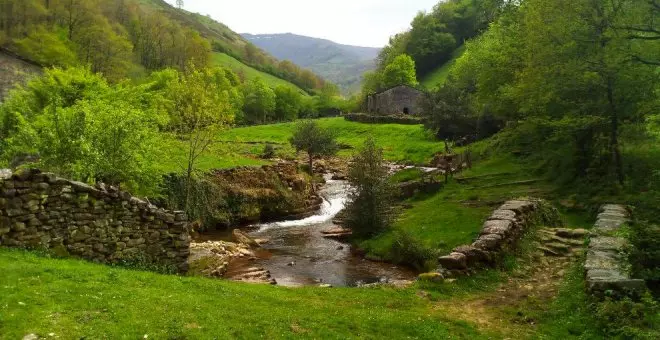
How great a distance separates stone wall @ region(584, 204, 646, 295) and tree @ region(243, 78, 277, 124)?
99.1 metres

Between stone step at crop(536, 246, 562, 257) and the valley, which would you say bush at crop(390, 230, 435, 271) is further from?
stone step at crop(536, 246, 562, 257)

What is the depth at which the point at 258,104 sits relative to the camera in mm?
115875

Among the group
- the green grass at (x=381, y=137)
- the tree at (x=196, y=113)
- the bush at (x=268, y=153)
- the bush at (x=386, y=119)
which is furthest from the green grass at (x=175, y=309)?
the bush at (x=386, y=119)

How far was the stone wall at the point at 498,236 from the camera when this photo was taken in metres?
17.2

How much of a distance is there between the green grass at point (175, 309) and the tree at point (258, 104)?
330ft

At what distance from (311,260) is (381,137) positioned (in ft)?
169

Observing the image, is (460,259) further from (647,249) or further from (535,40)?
(535,40)

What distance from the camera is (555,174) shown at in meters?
31.4

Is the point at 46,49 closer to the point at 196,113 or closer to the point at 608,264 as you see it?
the point at 196,113

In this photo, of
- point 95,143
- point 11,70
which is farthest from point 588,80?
Answer: point 11,70

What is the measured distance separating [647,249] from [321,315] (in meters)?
9.11

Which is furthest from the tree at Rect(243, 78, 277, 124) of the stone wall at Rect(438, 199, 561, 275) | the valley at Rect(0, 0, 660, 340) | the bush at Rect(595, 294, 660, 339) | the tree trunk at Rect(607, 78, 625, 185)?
the bush at Rect(595, 294, 660, 339)

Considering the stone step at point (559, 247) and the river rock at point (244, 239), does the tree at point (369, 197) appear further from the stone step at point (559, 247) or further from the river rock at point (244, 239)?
the stone step at point (559, 247)

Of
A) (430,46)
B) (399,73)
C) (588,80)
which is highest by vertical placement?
(430,46)
